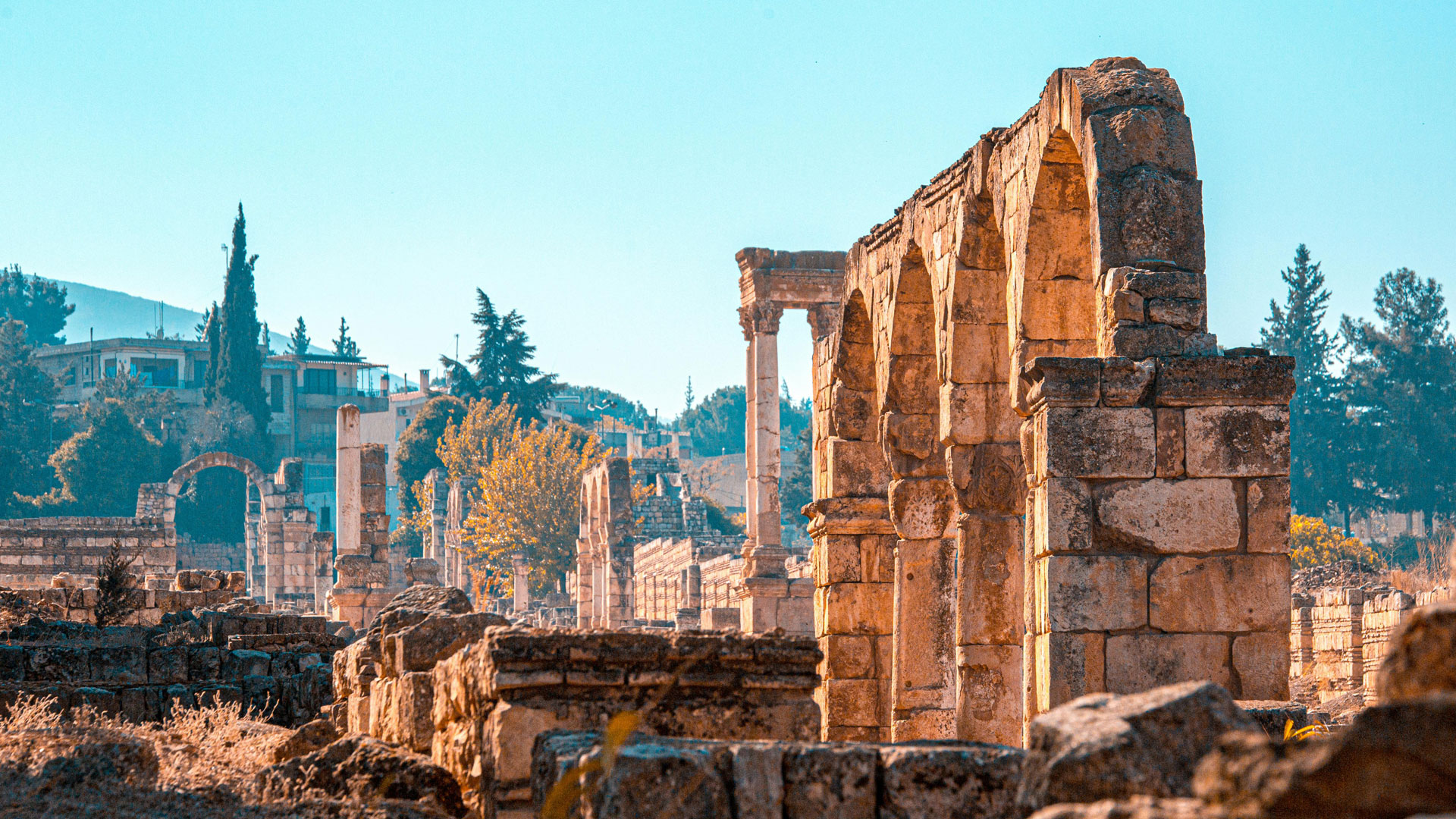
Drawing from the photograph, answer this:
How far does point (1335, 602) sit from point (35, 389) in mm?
60961

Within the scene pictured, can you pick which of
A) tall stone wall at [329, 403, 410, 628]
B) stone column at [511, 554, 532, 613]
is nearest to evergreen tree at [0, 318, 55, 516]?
stone column at [511, 554, 532, 613]

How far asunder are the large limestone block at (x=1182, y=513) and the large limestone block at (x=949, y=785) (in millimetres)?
3559

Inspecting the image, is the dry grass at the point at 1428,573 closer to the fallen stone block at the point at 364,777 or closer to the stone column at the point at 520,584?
the fallen stone block at the point at 364,777

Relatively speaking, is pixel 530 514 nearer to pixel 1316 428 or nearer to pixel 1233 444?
pixel 1316 428

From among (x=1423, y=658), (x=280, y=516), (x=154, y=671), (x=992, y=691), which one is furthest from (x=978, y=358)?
(x=280, y=516)

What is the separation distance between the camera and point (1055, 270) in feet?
30.9

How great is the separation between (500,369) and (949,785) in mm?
62261

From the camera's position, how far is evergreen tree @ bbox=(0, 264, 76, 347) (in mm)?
98625

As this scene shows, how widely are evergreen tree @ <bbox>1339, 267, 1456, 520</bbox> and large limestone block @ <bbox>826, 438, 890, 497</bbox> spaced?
42.3m

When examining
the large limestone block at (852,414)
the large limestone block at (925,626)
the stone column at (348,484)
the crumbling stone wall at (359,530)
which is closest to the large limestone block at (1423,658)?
the large limestone block at (925,626)

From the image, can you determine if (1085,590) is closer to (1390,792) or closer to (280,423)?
(1390,792)

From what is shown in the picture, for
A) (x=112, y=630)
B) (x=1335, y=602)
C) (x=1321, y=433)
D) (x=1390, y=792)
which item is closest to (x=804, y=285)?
(x=1335, y=602)

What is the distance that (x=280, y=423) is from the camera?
261 feet

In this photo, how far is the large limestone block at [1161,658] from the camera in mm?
7277
